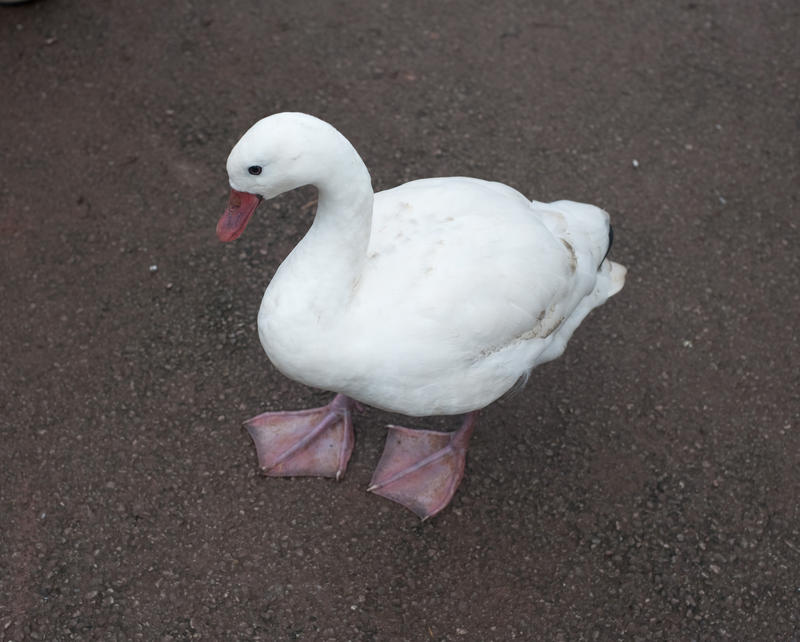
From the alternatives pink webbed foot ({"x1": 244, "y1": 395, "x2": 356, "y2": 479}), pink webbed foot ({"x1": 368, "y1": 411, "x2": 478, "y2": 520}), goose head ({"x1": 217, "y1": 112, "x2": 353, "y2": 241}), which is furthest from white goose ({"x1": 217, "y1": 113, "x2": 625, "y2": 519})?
pink webbed foot ({"x1": 244, "y1": 395, "x2": 356, "y2": 479})

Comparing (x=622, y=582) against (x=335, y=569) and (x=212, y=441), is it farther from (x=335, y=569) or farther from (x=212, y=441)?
(x=212, y=441)

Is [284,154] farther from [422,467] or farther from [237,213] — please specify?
[422,467]

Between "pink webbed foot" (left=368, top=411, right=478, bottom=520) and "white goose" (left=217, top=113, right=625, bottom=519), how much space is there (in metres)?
0.57

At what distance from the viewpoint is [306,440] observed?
3307 millimetres

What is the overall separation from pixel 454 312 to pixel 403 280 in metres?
0.19

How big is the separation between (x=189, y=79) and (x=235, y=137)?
0.55m

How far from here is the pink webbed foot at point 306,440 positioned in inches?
128

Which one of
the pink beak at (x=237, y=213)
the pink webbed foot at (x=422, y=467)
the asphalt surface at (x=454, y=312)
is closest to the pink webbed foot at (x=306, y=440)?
the asphalt surface at (x=454, y=312)

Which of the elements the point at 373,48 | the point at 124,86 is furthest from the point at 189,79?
the point at 373,48

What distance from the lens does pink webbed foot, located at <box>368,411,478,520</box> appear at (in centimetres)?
321

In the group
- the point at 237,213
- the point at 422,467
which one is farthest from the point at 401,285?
the point at 422,467

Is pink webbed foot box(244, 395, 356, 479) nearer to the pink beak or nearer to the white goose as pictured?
Answer: the white goose

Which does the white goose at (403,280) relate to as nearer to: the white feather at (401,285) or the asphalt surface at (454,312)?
the white feather at (401,285)

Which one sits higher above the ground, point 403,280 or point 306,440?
point 403,280
